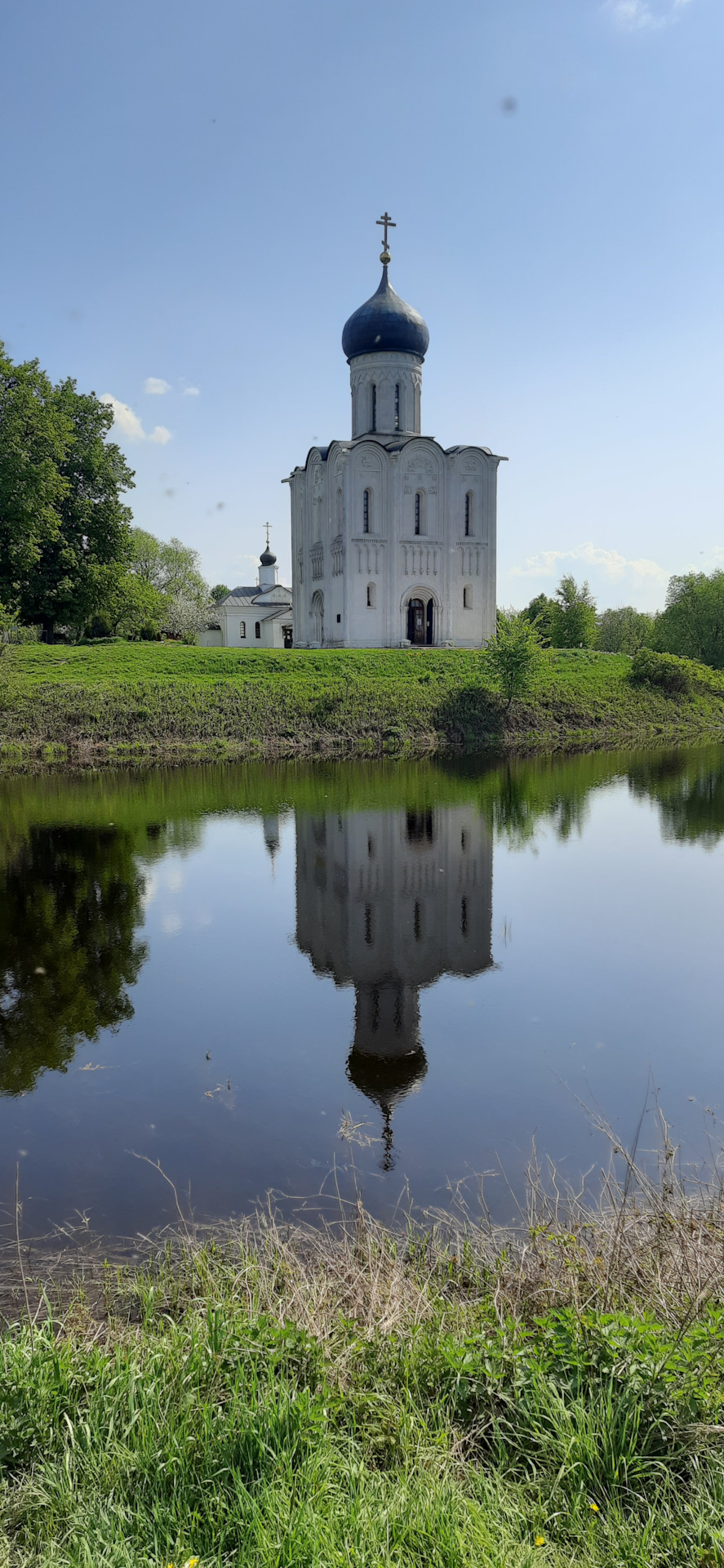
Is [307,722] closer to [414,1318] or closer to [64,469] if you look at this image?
[64,469]

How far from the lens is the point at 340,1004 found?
286 inches

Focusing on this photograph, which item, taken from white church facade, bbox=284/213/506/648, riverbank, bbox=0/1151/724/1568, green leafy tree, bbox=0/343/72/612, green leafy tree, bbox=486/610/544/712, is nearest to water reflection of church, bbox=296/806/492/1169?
riverbank, bbox=0/1151/724/1568

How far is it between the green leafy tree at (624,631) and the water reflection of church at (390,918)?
2214 inches

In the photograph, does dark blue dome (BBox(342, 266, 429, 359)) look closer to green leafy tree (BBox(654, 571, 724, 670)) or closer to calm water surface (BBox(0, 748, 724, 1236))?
green leafy tree (BBox(654, 571, 724, 670))

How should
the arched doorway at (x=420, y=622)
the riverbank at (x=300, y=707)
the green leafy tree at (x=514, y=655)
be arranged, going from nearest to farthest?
the riverbank at (x=300, y=707), the green leafy tree at (x=514, y=655), the arched doorway at (x=420, y=622)

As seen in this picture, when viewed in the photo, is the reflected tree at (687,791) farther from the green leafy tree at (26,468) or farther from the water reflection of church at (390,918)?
the green leafy tree at (26,468)

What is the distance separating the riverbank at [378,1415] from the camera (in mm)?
2477

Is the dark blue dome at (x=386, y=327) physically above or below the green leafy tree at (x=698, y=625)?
above

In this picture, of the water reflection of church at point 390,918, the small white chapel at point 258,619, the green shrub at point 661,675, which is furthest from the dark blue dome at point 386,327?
the water reflection of church at point 390,918

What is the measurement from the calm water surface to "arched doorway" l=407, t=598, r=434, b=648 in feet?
81.0

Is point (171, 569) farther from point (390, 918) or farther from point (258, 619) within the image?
point (390, 918)

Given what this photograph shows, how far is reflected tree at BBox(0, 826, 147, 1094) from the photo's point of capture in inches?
262

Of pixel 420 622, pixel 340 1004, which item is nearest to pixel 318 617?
pixel 420 622

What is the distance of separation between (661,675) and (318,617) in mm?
15461
